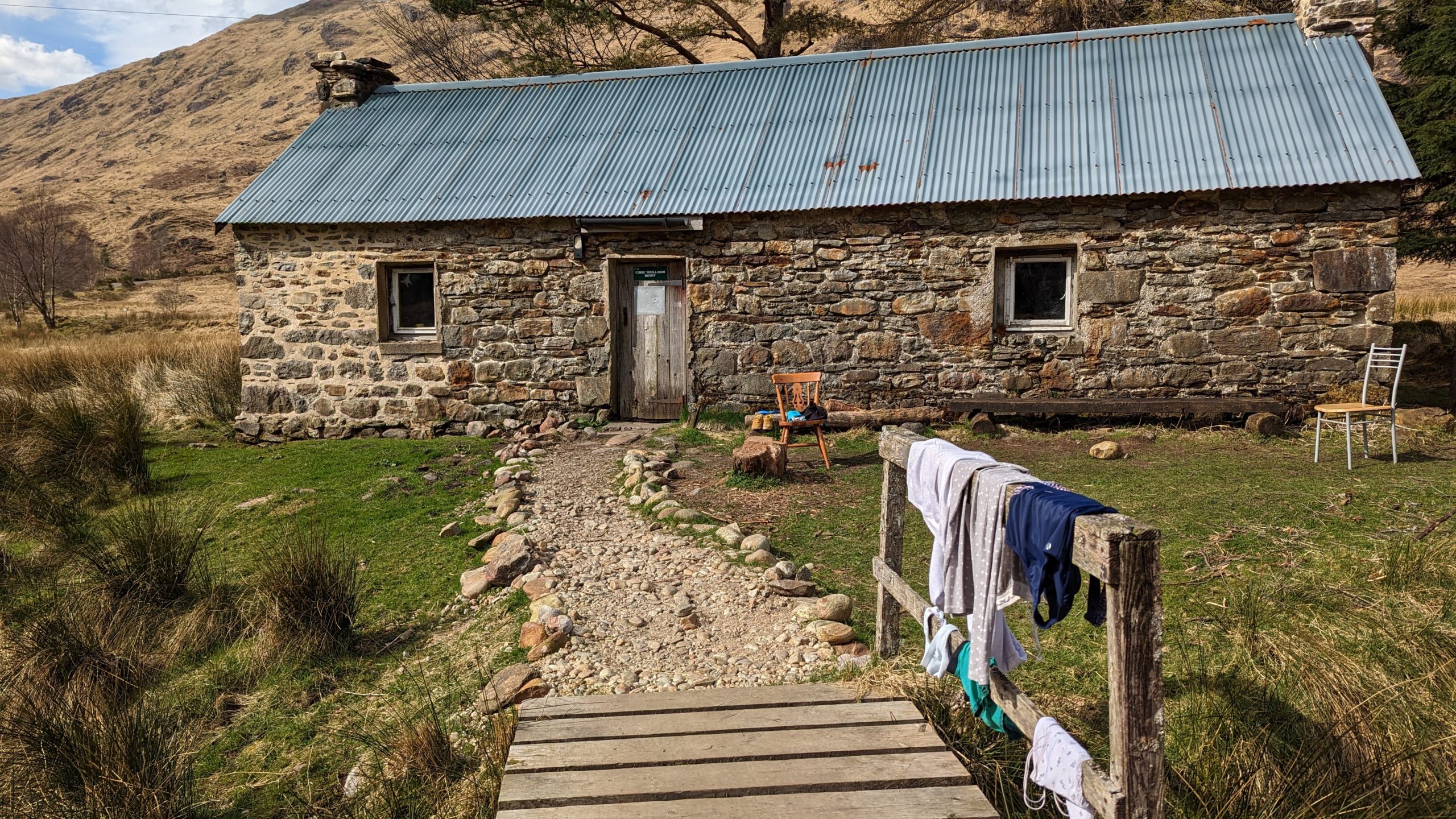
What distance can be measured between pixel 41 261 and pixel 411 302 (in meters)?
21.2

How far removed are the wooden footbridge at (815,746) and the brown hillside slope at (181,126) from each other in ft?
124

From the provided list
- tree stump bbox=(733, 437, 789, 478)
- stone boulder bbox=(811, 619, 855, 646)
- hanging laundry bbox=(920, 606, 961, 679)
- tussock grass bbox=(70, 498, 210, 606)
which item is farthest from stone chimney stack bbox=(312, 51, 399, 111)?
hanging laundry bbox=(920, 606, 961, 679)

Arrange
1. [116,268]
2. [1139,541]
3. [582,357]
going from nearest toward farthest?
[1139,541] → [582,357] → [116,268]

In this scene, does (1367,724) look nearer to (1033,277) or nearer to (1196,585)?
(1196,585)

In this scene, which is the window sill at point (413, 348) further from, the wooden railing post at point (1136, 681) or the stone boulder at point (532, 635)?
the wooden railing post at point (1136, 681)

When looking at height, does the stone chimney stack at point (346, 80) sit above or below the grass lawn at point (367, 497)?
above

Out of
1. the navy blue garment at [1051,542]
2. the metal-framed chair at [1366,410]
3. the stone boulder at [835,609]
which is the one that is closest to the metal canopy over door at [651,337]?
the stone boulder at [835,609]

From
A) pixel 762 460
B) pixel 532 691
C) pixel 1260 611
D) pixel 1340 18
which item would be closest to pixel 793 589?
pixel 532 691

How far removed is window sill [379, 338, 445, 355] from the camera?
1134cm

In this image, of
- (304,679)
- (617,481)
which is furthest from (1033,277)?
(304,679)

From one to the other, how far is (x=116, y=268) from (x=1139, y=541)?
4126 cm

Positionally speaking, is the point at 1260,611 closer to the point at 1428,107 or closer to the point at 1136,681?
the point at 1136,681

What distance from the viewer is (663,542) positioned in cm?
650

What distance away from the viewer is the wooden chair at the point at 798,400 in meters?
8.77
